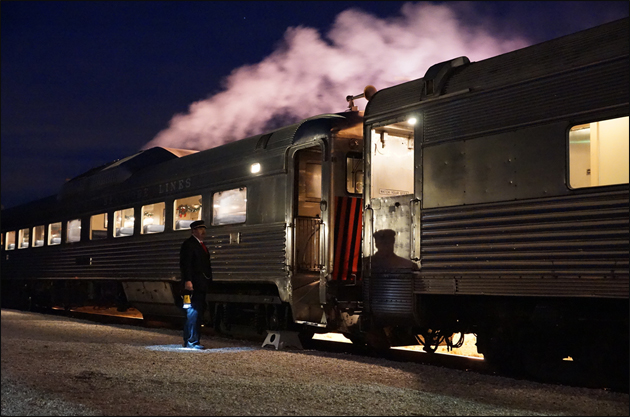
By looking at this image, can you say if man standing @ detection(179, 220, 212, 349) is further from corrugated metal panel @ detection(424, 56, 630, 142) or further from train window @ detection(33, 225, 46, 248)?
train window @ detection(33, 225, 46, 248)

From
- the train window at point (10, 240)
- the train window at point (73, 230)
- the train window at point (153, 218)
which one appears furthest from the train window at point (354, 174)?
the train window at point (10, 240)

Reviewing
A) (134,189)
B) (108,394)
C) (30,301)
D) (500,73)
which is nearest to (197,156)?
(134,189)

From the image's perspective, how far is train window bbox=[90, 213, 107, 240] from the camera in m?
17.5

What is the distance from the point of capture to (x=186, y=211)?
14.0m

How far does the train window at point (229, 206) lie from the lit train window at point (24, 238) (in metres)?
11.5

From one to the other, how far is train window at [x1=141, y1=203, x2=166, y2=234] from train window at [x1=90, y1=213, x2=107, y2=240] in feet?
7.42

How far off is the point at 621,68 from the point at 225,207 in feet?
24.5

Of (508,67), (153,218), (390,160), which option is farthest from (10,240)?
(508,67)

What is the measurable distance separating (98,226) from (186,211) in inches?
184

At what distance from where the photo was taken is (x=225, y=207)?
506 inches

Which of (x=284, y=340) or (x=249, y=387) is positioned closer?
(x=249, y=387)

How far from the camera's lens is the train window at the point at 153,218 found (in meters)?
14.8

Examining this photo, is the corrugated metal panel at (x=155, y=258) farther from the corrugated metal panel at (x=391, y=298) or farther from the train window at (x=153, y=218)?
the corrugated metal panel at (x=391, y=298)

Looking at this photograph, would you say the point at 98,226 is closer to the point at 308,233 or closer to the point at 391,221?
the point at 308,233
